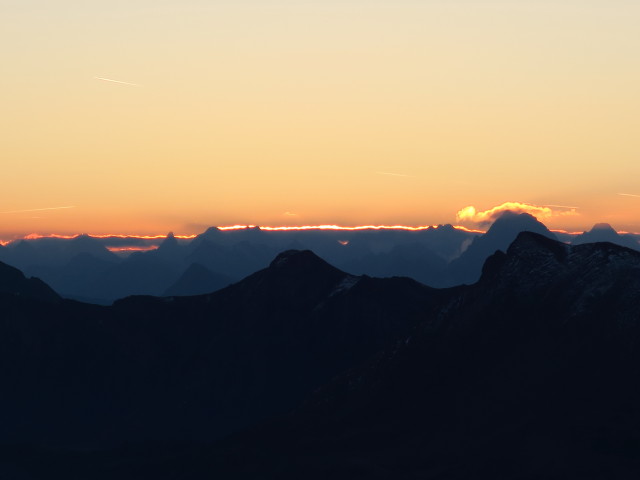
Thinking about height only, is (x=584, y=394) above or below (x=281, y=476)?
above

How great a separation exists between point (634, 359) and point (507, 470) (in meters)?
32.7

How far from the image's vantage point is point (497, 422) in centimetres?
→ 19488

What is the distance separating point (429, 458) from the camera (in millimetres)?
191625

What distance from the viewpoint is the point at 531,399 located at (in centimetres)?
19712

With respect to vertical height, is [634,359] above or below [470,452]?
above

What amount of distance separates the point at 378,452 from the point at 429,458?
33.5ft

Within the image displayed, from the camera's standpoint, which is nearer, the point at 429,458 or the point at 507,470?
the point at 507,470

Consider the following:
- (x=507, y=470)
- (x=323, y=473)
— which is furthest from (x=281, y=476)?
(x=507, y=470)

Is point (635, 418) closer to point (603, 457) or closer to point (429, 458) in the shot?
point (603, 457)

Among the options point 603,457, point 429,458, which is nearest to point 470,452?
point 429,458

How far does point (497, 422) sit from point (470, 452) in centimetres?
869

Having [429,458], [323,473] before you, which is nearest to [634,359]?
[429,458]

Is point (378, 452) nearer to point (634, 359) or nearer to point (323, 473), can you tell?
point (323, 473)

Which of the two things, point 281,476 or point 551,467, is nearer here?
point 551,467
